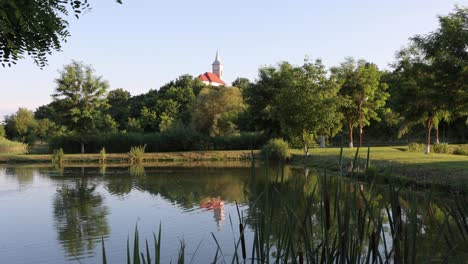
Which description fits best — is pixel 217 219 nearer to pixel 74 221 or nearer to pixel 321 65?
pixel 74 221

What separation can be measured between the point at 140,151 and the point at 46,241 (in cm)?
2701

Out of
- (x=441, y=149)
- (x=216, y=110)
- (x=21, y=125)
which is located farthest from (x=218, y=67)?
(x=441, y=149)

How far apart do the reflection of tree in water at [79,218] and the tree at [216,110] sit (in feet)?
103

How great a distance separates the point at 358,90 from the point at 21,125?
5560cm

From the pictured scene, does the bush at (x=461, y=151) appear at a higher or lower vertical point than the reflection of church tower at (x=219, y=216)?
higher

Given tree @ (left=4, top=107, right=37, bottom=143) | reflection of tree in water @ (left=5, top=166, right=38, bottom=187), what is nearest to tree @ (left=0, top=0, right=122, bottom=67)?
reflection of tree in water @ (left=5, top=166, right=38, bottom=187)

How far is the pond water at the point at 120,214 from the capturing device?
380 inches

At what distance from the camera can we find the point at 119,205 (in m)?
16.0

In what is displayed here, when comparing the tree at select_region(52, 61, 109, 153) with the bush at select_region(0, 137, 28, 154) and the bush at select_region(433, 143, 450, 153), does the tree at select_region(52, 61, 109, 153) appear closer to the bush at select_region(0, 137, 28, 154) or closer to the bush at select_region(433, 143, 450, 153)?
the bush at select_region(0, 137, 28, 154)

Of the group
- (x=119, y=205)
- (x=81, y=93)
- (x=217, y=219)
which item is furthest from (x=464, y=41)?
(x=81, y=93)

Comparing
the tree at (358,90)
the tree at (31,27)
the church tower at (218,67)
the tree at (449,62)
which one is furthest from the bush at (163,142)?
the church tower at (218,67)

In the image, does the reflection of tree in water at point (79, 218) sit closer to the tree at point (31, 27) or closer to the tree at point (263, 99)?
the tree at point (31, 27)

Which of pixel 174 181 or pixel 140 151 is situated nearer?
pixel 174 181

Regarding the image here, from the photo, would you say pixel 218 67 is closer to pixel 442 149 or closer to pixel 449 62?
pixel 442 149
